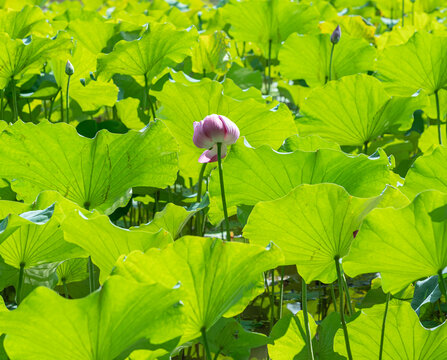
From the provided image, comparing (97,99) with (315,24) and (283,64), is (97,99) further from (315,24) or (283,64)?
(315,24)

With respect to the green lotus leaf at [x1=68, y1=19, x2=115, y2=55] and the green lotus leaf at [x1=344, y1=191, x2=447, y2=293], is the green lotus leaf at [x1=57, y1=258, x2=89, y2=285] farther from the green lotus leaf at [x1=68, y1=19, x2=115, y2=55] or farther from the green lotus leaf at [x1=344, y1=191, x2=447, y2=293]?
the green lotus leaf at [x1=68, y1=19, x2=115, y2=55]

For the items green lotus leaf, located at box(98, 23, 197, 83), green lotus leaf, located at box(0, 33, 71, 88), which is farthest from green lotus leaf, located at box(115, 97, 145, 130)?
green lotus leaf, located at box(0, 33, 71, 88)

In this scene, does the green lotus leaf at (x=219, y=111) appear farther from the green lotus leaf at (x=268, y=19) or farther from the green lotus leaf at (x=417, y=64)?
the green lotus leaf at (x=268, y=19)

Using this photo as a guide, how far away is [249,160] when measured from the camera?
37.6 inches

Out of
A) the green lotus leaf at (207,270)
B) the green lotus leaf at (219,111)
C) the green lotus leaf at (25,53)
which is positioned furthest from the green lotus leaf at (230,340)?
the green lotus leaf at (25,53)

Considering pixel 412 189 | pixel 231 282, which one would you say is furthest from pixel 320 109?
pixel 231 282

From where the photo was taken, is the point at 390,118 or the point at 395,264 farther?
the point at 390,118

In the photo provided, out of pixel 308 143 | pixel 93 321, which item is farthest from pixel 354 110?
pixel 93 321

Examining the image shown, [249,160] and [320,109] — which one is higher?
[249,160]

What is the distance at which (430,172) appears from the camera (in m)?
0.95

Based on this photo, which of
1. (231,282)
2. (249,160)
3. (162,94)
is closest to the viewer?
(231,282)

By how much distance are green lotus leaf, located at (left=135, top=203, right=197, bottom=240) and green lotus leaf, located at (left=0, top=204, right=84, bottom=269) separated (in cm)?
11

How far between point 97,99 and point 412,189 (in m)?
0.93

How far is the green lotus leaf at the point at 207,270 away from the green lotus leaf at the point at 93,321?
1.9 inches
